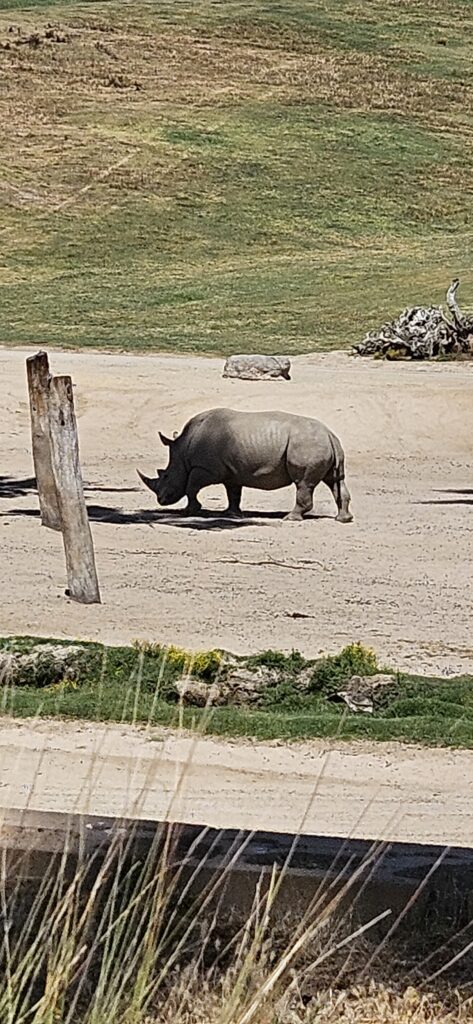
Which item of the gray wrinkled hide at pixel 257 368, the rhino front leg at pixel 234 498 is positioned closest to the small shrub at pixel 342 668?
the rhino front leg at pixel 234 498

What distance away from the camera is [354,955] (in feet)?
14.7

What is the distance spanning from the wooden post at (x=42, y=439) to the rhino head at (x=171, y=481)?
1.67 metres

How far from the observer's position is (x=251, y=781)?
8508 mm

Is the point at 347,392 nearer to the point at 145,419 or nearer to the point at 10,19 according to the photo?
the point at 145,419

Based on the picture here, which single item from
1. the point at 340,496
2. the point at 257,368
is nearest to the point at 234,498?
the point at 340,496

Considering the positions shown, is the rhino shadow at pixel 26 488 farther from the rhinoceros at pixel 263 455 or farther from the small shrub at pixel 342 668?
the small shrub at pixel 342 668

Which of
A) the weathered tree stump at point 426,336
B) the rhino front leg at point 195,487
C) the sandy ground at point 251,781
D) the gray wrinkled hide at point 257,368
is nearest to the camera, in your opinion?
the sandy ground at point 251,781

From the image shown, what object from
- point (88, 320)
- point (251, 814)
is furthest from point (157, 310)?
point (251, 814)

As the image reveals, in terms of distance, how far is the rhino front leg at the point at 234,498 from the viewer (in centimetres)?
1797

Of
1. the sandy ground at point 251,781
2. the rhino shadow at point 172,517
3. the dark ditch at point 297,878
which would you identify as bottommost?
the rhino shadow at point 172,517

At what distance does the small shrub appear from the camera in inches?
414

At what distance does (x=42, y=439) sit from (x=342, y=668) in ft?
21.4

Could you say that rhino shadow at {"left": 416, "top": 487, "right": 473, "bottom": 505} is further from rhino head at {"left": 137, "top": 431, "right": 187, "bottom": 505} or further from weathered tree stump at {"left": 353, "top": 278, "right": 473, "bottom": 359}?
weathered tree stump at {"left": 353, "top": 278, "right": 473, "bottom": 359}

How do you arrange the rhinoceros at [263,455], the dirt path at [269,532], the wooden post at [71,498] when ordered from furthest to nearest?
the rhinoceros at [263,455]
the wooden post at [71,498]
the dirt path at [269,532]
